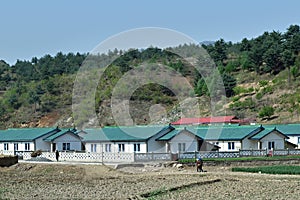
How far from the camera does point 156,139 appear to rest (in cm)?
5078

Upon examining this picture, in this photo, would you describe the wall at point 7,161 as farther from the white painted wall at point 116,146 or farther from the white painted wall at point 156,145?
the white painted wall at point 156,145

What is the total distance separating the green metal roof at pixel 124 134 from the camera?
5106 cm

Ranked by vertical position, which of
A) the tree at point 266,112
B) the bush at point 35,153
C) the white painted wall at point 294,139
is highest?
the tree at point 266,112

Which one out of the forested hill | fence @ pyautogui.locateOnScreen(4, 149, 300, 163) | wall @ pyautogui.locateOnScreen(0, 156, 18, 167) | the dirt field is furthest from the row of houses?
the forested hill

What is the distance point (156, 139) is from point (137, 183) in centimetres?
1700

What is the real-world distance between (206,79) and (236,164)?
205 feet

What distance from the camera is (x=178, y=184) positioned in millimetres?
32000

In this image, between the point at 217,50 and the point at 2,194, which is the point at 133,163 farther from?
the point at 217,50

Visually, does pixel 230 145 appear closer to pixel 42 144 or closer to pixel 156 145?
pixel 156 145

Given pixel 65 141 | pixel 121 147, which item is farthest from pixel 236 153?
pixel 65 141

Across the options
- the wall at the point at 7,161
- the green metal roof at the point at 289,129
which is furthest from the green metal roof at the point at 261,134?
the wall at the point at 7,161

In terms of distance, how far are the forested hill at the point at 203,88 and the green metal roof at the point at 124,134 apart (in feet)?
104

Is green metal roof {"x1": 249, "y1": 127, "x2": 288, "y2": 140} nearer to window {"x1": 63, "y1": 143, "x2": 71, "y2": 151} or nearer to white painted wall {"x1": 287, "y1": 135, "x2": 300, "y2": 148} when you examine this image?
white painted wall {"x1": 287, "y1": 135, "x2": 300, "y2": 148}

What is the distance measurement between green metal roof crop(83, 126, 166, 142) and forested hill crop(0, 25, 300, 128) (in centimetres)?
3165
